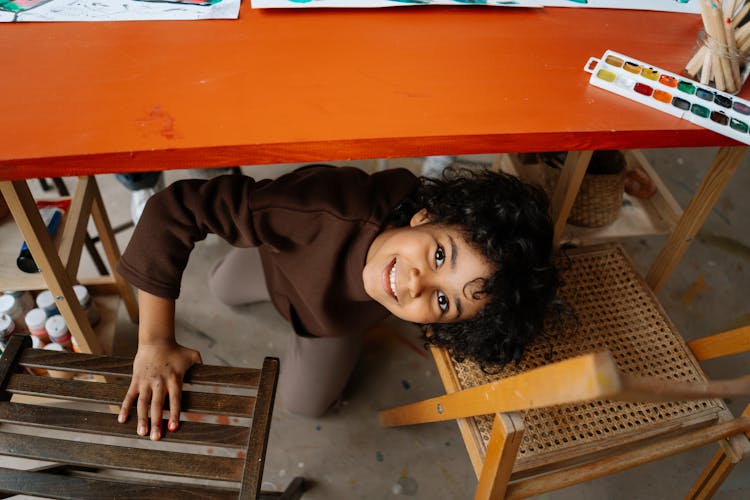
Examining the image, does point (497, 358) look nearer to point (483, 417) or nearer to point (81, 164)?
point (483, 417)

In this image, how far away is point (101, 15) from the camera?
81 centimetres

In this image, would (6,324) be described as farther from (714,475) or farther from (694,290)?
(694,290)

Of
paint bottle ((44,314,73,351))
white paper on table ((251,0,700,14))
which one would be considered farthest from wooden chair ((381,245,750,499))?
paint bottle ((44,314,73,351))

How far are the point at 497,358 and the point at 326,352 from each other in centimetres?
50

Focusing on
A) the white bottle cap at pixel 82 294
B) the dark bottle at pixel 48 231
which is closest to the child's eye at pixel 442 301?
the dark bottle at pixel 48 231

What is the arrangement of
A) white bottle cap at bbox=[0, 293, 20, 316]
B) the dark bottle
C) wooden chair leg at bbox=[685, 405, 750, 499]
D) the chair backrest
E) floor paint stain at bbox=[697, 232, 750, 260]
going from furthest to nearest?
1. floor paint stain at bbox=[697, 232, 750, 260]
2. white bottle cap at bbox=[0, 293, 20, 316]
3. the dark bottle
4. wooden chair leg at bbox=[685, 405, 750, 499]
5. the chair backrest

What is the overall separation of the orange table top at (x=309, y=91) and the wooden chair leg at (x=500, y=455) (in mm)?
347

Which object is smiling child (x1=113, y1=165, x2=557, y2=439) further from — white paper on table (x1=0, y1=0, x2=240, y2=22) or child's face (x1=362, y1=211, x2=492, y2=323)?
white paper on table (x1=0, y1=0, x2=240, y2=22)

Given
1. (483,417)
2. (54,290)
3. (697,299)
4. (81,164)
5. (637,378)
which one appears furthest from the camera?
(697,299)

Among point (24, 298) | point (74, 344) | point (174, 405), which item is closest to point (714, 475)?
point (174, 405)

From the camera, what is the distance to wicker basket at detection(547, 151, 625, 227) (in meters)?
1.22

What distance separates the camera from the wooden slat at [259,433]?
784mm

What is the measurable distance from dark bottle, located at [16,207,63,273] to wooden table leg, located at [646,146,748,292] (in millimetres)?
1249

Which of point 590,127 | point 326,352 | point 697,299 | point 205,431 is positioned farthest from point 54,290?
point 697,299
